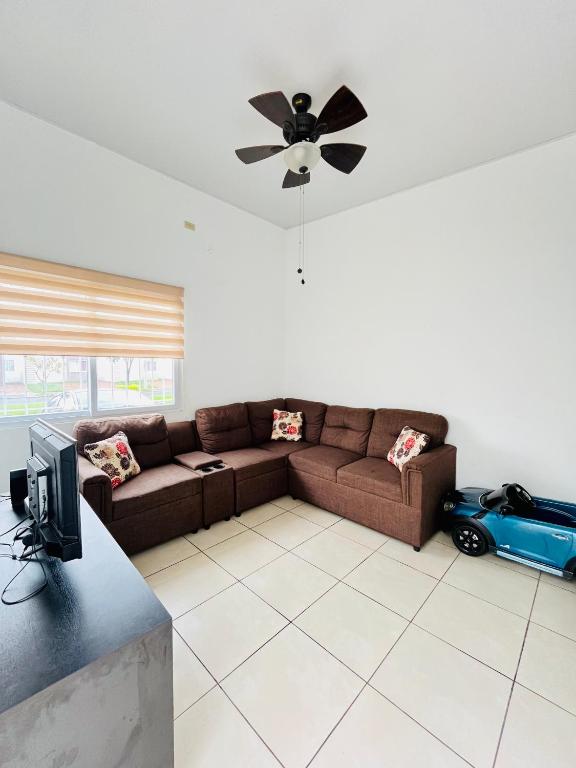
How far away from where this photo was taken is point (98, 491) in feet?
7.36

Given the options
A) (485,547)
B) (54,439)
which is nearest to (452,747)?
(485,547)

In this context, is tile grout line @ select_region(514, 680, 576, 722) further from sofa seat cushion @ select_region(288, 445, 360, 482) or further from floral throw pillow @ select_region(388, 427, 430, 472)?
sofa seat cushion @ select_region(288, 445, 360, 482)

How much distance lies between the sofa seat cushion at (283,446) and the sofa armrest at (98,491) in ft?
5.41

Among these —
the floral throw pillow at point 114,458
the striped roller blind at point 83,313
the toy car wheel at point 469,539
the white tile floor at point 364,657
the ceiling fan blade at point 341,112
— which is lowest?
the white tile floor at point 364,657

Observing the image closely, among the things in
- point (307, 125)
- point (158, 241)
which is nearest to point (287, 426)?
point (158, 241)

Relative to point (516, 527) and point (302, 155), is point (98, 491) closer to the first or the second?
point (302, 155)

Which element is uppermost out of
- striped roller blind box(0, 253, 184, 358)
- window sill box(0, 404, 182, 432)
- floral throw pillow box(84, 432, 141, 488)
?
striped roller blind box(0, 253, 184, 358)

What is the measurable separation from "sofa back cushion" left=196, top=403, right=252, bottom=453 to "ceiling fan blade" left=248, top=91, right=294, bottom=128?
8.43 ft

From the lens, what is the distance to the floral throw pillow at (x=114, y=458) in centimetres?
257

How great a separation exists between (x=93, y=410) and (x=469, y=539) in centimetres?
331

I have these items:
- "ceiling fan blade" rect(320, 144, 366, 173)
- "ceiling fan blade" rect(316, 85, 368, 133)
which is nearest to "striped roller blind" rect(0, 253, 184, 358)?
"ceiling fan blade" rect(320, 144, 366, 173)

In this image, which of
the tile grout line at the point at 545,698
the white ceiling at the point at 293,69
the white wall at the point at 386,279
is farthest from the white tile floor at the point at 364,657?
the white ceiling at the point at 293,69

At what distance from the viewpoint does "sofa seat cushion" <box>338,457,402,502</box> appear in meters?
2.73

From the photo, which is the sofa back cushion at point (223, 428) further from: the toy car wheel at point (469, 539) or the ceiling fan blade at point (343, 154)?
the ceiling fan blade at point (343, 154)
